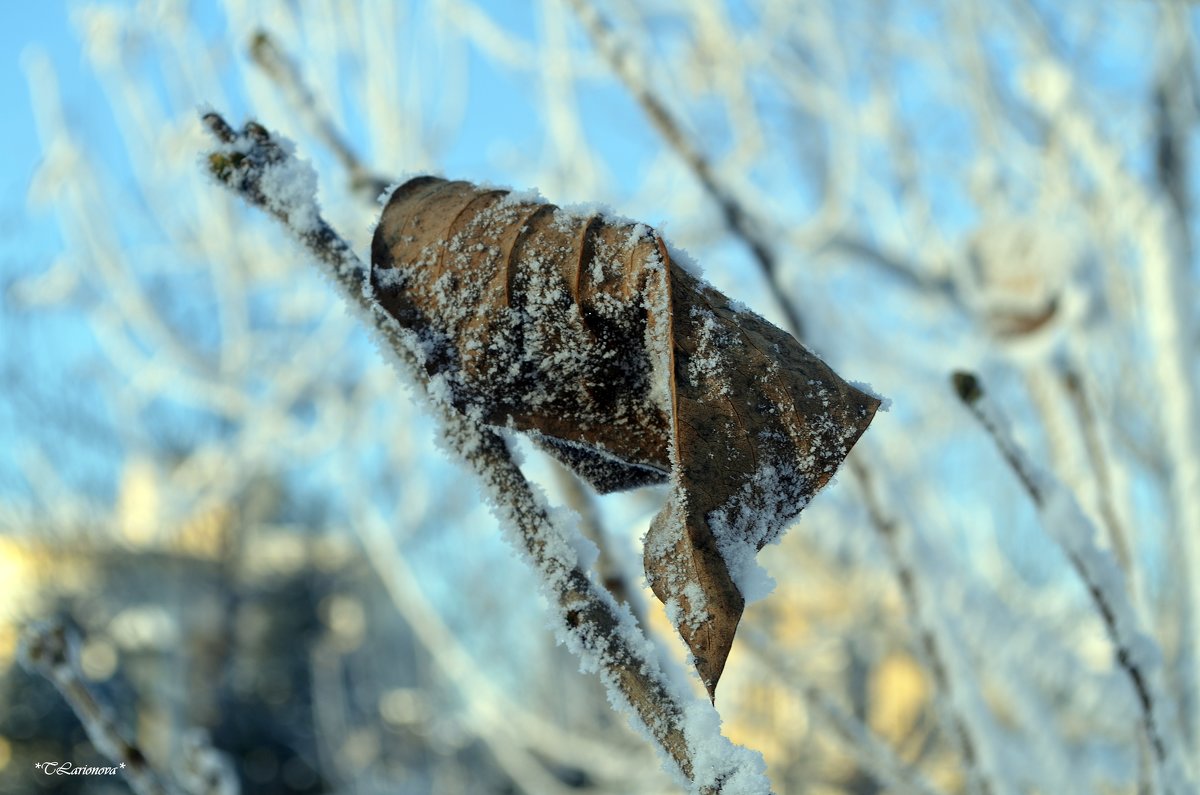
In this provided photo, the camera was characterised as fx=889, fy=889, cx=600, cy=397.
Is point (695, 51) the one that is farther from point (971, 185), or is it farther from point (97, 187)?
point (97, 187)

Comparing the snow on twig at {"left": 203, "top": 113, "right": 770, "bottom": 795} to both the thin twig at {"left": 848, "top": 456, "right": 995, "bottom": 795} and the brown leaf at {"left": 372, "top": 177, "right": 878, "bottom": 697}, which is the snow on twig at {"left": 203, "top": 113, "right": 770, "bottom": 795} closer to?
the brown leaf at {"left": 372, "top": 177, "right": 878, "bottom": 697}

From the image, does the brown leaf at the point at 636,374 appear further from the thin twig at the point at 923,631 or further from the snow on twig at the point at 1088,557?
the thin twig at the point at 923,631

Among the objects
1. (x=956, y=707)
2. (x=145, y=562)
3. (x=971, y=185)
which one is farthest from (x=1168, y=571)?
(x=145, y=562)

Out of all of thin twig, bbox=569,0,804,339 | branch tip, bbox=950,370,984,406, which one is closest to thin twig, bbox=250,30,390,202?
thin twig, bbox=569,0,804,339

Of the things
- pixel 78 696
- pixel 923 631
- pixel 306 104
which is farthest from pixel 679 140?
pixel 78 696

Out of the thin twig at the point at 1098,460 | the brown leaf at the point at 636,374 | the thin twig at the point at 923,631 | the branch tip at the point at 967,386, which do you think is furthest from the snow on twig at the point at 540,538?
the thin twig at the point at 1098,460

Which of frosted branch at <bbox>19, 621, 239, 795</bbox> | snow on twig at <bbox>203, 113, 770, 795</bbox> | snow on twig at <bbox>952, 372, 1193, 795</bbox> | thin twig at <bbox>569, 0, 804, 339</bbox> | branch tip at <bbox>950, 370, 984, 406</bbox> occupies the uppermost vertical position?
thin twig at <bbox>569, 0, 804, 339</bbox>
